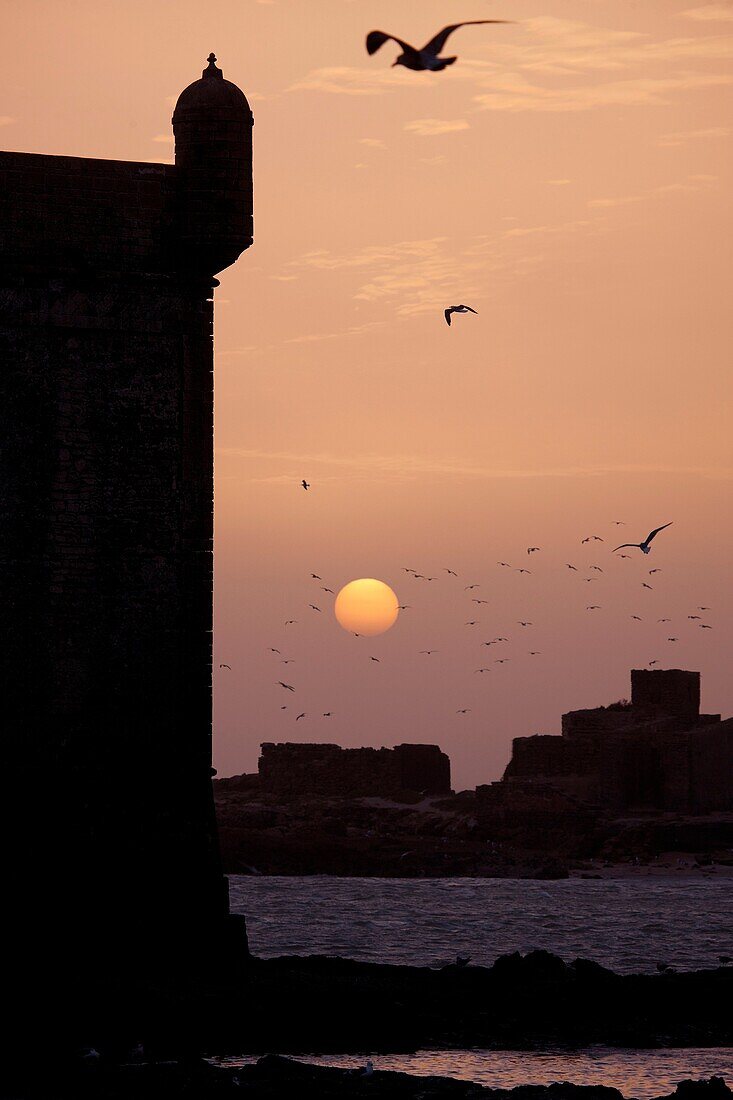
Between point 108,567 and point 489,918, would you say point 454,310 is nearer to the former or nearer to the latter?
point 108,567

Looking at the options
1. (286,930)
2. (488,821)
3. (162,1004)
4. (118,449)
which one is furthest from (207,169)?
(488,821)

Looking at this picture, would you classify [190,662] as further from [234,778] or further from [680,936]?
[234,778]

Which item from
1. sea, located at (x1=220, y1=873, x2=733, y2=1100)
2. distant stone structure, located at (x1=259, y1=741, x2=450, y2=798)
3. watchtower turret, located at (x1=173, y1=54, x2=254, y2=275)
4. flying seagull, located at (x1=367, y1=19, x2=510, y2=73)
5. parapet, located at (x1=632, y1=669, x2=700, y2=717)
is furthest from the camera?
distant stone structure, located at (x1=259, y1=741, x2=450, y2=798)

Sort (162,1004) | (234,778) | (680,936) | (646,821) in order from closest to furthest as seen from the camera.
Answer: (162,1004)
(680,936)
(646,821)
(234,778)

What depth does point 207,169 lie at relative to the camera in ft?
53.1

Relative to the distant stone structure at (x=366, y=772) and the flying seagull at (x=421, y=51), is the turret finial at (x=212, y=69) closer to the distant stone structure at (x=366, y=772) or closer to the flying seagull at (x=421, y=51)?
the flying seagull at (x=421, y=51)

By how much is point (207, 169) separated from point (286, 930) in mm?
19599

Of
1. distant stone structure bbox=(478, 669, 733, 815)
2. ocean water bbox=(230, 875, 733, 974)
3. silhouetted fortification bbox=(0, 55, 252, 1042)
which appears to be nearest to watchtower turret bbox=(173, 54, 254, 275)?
silhouetted fortification bbox=(0, 55, 252, 1042)

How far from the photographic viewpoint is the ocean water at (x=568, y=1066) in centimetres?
1346

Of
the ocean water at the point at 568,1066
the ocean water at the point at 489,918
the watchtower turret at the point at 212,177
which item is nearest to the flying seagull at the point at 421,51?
the watchtower turret at the point at 212,177

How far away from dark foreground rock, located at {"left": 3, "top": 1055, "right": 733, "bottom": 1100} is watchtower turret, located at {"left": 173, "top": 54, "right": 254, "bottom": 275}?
7.55 metres

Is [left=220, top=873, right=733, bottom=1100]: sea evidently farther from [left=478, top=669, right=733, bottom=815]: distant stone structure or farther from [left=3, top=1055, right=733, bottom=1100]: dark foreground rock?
[left=478, top=669, right=733, bottom=815]: distant stone structure

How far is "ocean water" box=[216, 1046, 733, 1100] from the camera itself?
13.5m

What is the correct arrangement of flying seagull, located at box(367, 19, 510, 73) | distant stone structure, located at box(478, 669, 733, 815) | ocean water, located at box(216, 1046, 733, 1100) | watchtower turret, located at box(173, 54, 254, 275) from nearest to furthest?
1. flying seagull, located at box(367, 19, 510, 73)
2. ocean water, located at box(216, 1046, 733, 1100)
3. watchtower turret, located at box(173, 54, 254, 275)
4. distant stone structure, located at box(478, 669, 733, 815)
